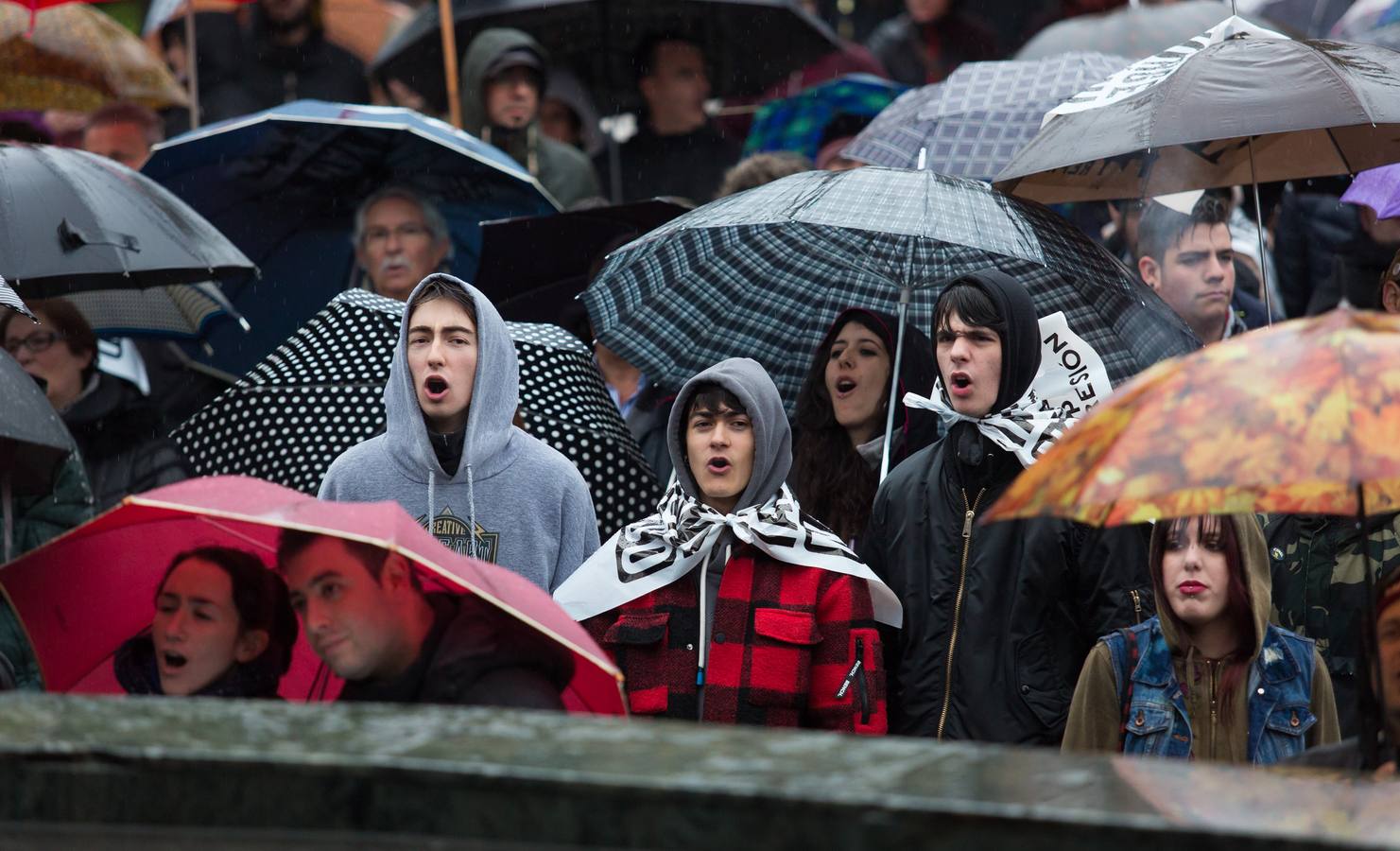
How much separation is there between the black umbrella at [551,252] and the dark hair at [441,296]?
79.5 inches

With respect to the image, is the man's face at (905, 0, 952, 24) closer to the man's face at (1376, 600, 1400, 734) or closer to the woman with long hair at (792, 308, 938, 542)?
the woman with long hair at (792, 308, 938, 542)

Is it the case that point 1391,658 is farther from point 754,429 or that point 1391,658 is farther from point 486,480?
point 486,480

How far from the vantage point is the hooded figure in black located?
Result: 5.90 m

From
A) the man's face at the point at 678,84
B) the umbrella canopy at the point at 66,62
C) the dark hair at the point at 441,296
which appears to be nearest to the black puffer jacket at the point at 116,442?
the dark hair at the point at 441,296

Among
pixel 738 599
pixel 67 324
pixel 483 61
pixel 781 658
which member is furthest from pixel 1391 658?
pixel 483 61

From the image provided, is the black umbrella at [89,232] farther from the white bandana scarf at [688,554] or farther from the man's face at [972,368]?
the man's face at [972,368]

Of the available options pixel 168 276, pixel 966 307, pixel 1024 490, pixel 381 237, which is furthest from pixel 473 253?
pixel 1024 490

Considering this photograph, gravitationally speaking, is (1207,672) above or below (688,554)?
below

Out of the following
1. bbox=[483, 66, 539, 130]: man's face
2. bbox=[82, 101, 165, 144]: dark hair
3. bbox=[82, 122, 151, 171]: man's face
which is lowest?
bbox=[82, 122, 151, 171]: man's face

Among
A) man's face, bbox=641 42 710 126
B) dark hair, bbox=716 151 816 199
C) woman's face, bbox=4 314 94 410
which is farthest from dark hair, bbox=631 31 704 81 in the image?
woman's face, bbox=4 314 94 410

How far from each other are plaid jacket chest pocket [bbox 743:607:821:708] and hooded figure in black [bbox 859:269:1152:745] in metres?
0.38

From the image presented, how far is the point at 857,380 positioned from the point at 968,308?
976mm

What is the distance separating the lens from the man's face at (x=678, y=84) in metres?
10.8

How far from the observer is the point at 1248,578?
17.9 ft
